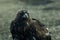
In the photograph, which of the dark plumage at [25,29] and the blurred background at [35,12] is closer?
the dark plumage at [25,29]

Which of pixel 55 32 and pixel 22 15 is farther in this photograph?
pixel 55 32

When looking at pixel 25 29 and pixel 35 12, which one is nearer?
pixel 25 29

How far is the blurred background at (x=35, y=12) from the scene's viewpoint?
9472 millimetres

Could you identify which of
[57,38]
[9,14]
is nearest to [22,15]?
[57,38]

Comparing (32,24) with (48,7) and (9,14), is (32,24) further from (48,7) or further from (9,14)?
(48,7)

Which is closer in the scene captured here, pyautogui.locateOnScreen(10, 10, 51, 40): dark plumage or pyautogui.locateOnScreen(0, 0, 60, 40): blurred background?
pyautogui.locateOnScreen(10, 10, 51, 40): dark plumage

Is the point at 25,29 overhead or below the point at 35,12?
overhead

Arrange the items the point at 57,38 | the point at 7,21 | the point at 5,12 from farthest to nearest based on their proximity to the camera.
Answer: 1. the point at 5,12
2. the point at 7,21
3. the point at 57,38

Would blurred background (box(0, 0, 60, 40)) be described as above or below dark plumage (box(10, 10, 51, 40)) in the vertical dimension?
below

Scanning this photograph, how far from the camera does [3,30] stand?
9.70 m

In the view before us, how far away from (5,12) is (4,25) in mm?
2954

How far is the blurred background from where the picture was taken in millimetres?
9472

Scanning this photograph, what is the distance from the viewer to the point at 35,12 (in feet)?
42.2

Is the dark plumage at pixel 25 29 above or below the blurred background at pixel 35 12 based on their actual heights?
above
